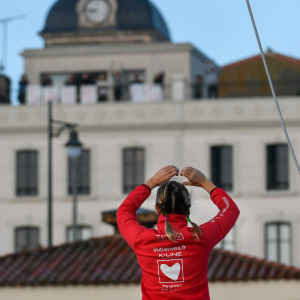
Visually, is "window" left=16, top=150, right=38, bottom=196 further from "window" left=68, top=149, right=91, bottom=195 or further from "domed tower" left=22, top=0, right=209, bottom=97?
"domed tower" left=22, top=0, right=209, bottom=97

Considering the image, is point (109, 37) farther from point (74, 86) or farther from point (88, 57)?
point (74, 86)

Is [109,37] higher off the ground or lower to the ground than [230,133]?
higher

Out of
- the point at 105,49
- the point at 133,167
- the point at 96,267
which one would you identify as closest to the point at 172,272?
the point at 96,267

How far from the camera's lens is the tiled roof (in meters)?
18.2

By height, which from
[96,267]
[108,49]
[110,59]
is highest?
[108,49]

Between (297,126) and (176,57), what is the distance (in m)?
9.24

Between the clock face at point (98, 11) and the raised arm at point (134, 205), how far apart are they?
1947 inches

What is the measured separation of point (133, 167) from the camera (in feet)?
150

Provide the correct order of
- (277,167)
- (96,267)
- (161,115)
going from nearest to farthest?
(96,267), (277,167), (161,115)

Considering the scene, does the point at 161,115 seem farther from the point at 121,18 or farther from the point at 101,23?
the point at 101,23

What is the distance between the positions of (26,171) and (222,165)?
8155mm

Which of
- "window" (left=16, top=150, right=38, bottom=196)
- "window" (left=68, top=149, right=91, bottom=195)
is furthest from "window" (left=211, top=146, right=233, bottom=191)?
"window" (left=16, top=150, right=38, bottom=196)

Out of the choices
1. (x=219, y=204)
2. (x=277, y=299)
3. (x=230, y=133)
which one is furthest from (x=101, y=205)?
(x=219, y=204)

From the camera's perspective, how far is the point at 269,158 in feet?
147
